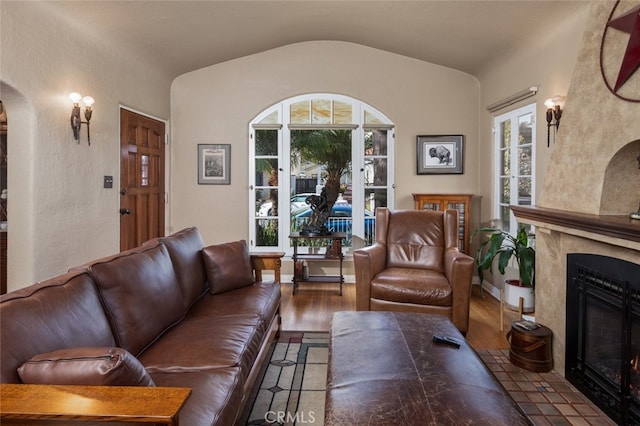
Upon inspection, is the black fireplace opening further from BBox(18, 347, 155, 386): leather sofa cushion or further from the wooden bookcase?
BBox(18, 347, 155, 386): leather sofa cushion

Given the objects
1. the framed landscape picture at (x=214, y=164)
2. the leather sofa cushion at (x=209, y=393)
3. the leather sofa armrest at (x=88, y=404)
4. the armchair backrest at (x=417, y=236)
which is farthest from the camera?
the framed landscape picture at (x=214, y=164)

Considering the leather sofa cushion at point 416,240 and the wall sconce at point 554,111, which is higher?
the wall sconce at point 554,111

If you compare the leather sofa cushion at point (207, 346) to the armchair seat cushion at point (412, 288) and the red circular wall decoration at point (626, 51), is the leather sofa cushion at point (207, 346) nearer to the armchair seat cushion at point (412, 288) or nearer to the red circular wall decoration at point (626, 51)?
the armchair seat cushion at point (412, 288)

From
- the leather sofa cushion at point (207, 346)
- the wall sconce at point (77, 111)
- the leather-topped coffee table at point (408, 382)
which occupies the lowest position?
the leather-topped coffee table at point (408, 382)

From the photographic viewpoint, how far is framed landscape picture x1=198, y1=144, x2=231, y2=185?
200 inches

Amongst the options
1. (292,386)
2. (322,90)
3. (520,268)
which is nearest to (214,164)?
(322,90)

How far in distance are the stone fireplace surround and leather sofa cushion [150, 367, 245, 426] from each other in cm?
187

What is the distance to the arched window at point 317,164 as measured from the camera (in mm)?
5051

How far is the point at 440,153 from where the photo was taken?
16.4 feet

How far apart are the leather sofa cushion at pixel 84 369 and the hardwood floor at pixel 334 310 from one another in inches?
95.5

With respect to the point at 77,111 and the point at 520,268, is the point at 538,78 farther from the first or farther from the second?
the point at 77,111

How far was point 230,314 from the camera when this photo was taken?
2.37 metres

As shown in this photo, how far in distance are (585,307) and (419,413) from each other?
166 centimetres

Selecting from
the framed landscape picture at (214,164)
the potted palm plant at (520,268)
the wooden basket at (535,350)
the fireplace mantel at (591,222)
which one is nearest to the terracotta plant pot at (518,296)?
the potted palm plant at (520,268)
